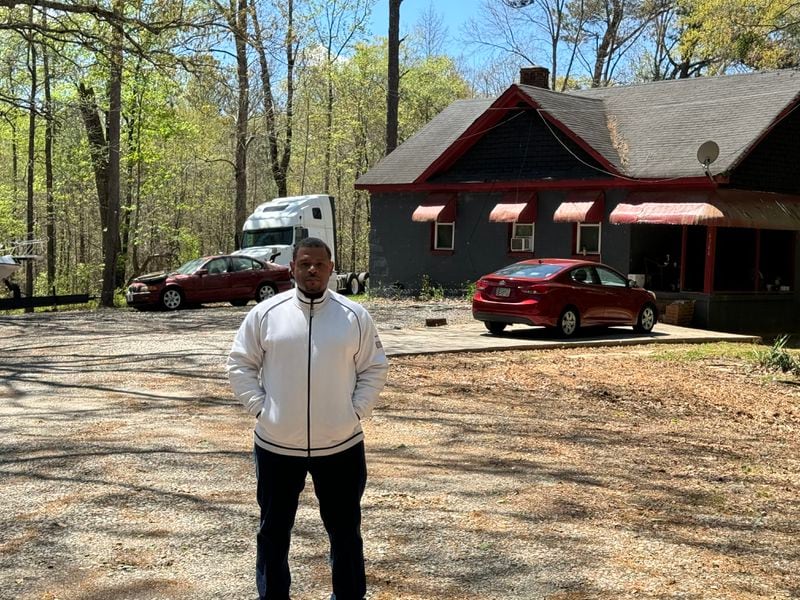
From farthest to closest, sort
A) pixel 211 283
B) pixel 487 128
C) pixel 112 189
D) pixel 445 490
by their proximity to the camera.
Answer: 1. pixel 112 189
2. pixel 487 128
3. pixel 211 283
4. pixel 445 490

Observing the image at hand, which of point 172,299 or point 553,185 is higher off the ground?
point 553,185

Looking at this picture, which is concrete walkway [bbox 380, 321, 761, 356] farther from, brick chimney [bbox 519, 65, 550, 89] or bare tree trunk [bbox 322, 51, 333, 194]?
bare tree trunk [bbox 322, 51, 333, 194]

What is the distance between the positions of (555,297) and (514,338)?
42.3 inches

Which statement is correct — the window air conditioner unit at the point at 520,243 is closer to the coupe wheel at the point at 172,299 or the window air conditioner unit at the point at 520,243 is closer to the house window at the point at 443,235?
the house window at the point at 443,235

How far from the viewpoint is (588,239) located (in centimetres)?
2559

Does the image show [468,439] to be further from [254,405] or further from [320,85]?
[320,85]

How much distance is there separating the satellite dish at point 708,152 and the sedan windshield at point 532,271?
20.9 feet

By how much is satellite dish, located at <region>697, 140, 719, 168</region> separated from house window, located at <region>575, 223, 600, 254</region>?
3952 mm

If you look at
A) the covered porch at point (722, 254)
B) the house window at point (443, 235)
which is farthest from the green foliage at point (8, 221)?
the covered porch at point (722, 254)

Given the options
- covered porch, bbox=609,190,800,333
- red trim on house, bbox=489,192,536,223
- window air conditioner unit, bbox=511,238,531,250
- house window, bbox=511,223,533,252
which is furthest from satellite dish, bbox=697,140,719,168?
window air conditioner unit, bbox=511,238,531,250

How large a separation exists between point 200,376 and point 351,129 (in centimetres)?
4328

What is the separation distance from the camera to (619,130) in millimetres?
27203

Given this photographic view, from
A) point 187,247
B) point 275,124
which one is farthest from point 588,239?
point 187,247

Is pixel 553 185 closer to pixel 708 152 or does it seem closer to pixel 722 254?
pixel 708 152
